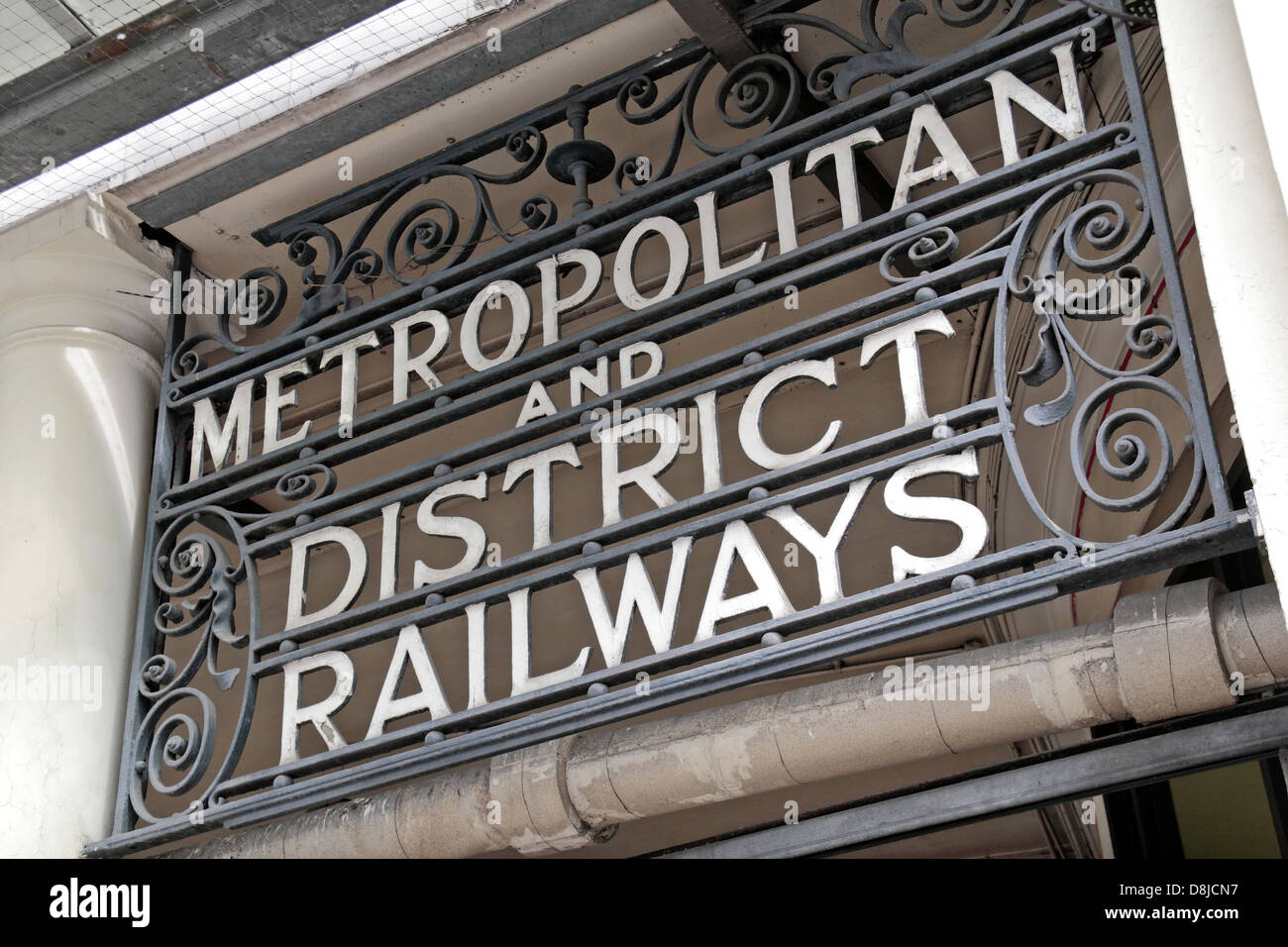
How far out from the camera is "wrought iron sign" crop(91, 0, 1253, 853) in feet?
9.05

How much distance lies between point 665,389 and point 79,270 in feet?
5.91

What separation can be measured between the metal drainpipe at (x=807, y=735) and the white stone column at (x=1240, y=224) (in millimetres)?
458

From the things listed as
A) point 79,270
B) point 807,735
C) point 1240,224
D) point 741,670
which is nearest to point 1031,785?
point 807,735

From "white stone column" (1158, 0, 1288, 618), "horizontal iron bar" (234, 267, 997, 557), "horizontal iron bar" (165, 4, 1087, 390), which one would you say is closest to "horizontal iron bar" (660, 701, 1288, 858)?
"white stone column" (1158, 0, 1288, 618)

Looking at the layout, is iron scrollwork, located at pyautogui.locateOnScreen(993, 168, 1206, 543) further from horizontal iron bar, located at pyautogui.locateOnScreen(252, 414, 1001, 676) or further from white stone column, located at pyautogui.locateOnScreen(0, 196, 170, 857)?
white stone column, located at pyautogui.locateOnScreen(0, 196, 170, 857)

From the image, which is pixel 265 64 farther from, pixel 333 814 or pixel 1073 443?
pixel 1073 443

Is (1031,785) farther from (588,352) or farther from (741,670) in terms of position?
(588,352)

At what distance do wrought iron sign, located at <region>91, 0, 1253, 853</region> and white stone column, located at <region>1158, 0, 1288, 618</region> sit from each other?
251 millimetres

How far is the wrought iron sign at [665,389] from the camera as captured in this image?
2.76 metres

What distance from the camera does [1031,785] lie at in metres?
2.80

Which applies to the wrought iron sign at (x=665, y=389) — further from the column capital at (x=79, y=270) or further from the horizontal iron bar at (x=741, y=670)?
the column capital at (x=79, y=270)

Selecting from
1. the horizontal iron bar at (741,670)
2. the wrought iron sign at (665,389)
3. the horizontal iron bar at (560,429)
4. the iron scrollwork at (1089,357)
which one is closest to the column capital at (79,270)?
the wrought iron sign at (665,389)
